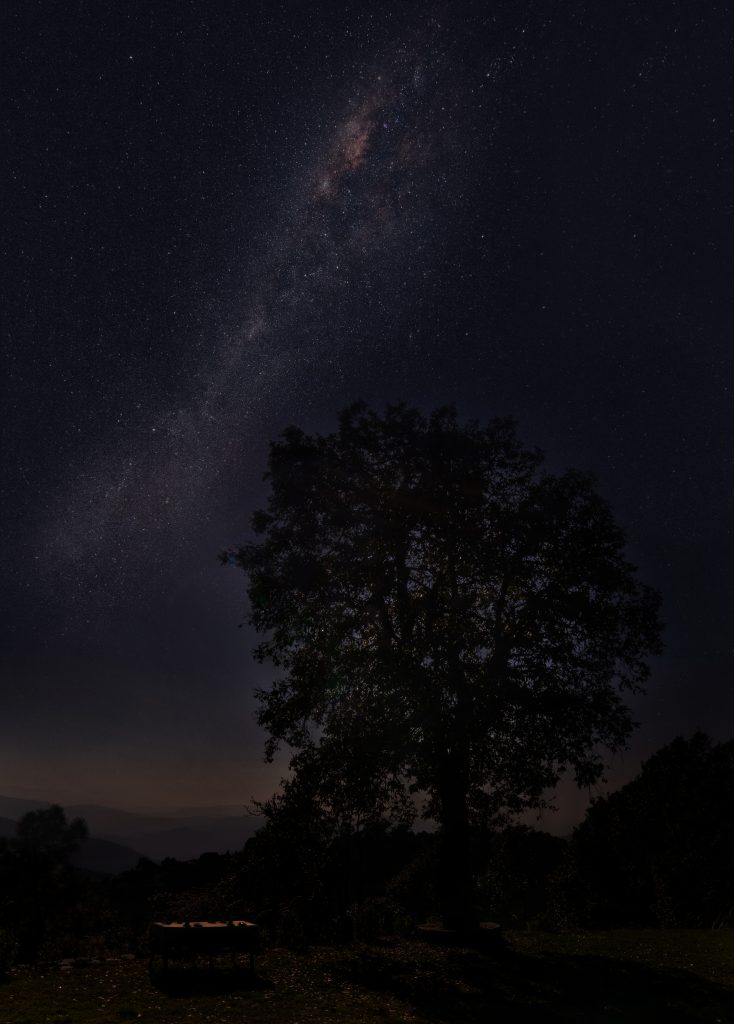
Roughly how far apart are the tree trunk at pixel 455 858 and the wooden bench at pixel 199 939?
778 centimetres

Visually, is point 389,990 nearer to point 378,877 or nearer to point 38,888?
point 38,888

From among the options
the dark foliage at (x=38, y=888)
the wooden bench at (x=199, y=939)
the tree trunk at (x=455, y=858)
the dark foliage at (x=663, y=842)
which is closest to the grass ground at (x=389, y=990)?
the wooden bench at (x=199, y=939)

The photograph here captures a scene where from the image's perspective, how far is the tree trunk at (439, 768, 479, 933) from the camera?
2014 cm

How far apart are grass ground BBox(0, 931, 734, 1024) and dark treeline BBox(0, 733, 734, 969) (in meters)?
1.96

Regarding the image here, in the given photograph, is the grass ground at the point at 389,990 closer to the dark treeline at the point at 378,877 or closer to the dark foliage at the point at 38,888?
the dark treeline at the point at 378,877

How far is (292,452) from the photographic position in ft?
80.1

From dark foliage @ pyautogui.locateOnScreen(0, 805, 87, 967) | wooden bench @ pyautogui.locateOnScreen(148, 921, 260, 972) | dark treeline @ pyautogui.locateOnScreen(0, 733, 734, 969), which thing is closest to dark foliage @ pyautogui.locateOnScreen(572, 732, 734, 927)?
dark treeline @ pyautogui.locateOnScreen(0, 733, 734, 969)

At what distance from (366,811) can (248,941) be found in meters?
7.53

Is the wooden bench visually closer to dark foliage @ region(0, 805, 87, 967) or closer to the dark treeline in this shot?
the dark treeline

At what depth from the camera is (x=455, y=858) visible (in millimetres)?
21219

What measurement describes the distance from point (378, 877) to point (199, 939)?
65.9 metres

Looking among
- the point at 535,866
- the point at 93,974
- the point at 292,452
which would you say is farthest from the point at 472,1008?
the point at 535,866

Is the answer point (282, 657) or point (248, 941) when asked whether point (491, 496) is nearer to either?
point (282, 657)

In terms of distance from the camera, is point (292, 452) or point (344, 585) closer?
point (344, 585)
